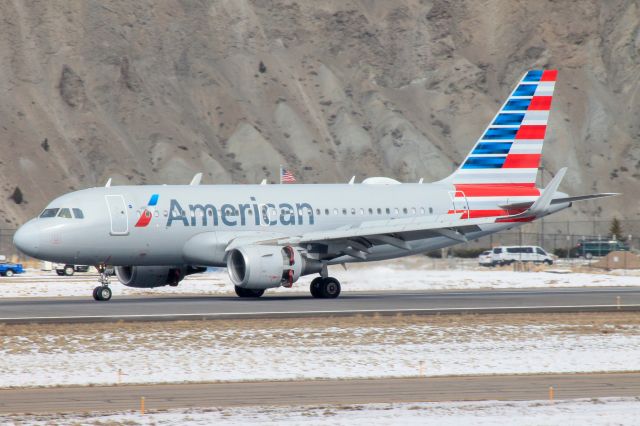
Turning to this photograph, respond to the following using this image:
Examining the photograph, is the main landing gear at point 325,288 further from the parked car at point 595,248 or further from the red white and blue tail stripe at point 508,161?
the parked car at point 595,248

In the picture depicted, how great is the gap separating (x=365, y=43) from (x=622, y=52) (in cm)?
3054

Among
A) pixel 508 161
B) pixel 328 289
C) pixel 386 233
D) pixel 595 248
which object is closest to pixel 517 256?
pixel 595 248

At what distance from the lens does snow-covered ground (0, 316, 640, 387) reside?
2414cm

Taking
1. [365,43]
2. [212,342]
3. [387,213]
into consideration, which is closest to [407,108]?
[365,43]

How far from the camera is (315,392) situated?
21.6 m

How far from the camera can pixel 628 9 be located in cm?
13812

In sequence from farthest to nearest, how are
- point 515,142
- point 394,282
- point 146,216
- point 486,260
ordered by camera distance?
point 486,260 < point 394,282 < point 515,142 < point 146,216

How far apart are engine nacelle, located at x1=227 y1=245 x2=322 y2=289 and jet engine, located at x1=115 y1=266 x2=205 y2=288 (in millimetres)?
3652

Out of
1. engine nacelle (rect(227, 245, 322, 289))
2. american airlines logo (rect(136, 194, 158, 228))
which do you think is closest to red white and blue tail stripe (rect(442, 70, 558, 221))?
engine nacelle (rect(227, 245, 322, 289))

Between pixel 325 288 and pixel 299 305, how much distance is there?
4784mm

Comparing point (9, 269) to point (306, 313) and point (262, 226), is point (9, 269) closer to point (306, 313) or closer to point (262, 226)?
point (262, 226)

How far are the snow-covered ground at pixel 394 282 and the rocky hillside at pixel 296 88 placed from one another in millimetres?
53429

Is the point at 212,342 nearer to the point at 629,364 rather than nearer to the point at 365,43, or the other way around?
the point at 629,364

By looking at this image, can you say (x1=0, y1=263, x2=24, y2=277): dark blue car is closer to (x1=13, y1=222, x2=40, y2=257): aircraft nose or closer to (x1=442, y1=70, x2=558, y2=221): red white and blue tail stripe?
(x1=442, y1=70, x2=558, y2=221): red white and blue tail stripe
